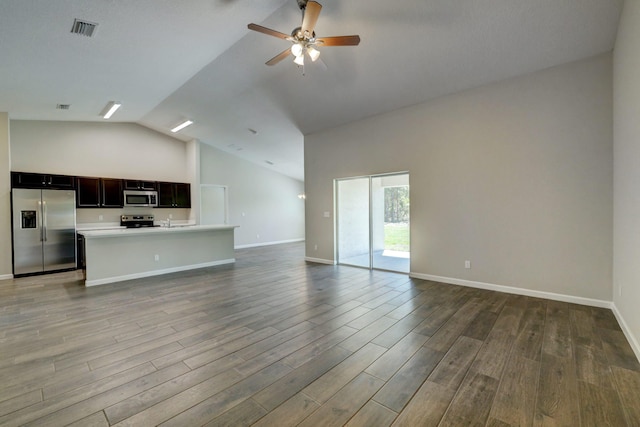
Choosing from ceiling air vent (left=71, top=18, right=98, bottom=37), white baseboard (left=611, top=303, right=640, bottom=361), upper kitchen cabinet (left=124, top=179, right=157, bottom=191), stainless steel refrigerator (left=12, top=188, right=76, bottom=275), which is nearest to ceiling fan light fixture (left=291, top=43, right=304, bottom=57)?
ceiling air vent (left=71, top=18, right=98, bottom=37)

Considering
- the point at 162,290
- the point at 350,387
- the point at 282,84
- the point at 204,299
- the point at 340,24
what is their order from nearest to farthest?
1. the point at 350,387
2. the point at 340,24
3. the point at 204,299
4. the point at 162,290
5. the point at 282,84

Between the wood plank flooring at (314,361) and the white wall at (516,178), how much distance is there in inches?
20.7

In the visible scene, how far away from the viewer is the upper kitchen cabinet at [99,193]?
6.52 meters

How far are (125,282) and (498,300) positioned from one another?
5.92 metres

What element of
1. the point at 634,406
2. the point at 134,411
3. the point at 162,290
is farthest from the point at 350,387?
the point at 162,290

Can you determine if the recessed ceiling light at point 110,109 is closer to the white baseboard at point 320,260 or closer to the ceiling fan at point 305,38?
the ceiling fan at point 305,38

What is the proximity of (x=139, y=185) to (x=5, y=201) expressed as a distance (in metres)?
2.42

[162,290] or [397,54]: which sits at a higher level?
[397,54]

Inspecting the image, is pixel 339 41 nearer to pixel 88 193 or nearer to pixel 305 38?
pixel 305 38

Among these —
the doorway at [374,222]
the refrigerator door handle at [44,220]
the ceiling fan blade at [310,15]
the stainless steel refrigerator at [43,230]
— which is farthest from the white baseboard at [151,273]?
the ceiling fan blade at [310,15]

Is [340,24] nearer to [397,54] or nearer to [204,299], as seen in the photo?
[397,54]

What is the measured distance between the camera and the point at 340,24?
345 centimetres

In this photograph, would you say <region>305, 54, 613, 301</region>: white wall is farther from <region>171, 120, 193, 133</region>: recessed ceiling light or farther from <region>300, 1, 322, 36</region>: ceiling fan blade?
<region>171, 120, 193, 133</region>: recessed ceiling light

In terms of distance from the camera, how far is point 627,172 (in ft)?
8.86
